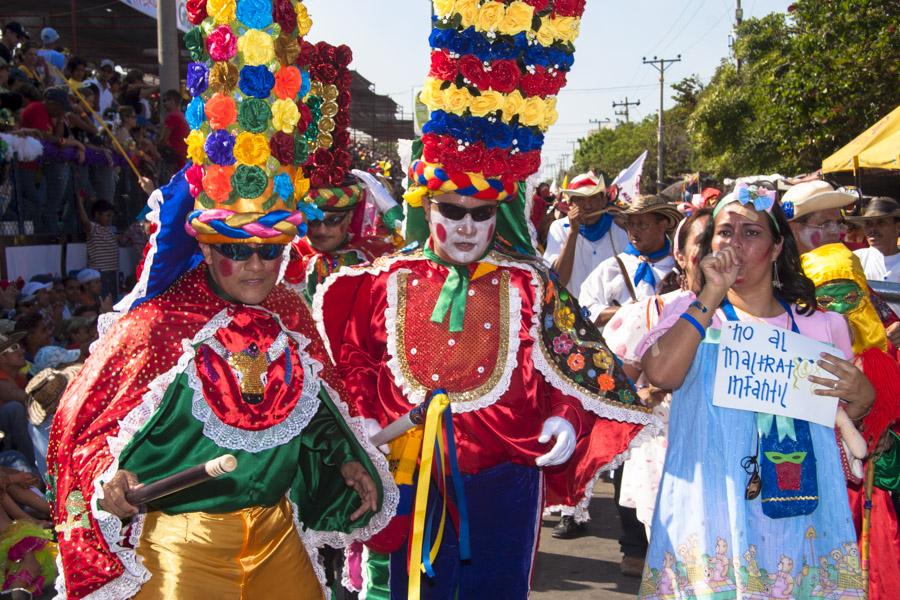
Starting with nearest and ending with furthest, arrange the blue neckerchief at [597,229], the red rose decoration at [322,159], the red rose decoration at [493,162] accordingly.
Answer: the red rose decoration at [493,162], the red rose decoration at [322,159], the blue neckerchief at [597,229]

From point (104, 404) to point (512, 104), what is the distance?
1.94m

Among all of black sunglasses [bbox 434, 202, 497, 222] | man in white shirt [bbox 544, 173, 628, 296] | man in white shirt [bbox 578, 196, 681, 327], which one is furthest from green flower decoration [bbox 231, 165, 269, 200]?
man in white shirt [bbox 544, 173, 628, 296]

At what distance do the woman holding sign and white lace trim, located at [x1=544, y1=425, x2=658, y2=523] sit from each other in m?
0.47

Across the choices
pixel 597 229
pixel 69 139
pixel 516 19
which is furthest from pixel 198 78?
pixel 69 139

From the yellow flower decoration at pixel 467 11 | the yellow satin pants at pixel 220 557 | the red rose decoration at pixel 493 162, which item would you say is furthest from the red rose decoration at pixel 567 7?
the yellow satin pants at pixel 220 557

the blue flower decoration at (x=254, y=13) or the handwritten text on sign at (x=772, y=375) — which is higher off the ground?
the blue flower decoration at (x=254, y=13)

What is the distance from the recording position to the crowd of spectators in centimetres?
1080

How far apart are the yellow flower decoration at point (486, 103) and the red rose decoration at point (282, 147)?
897mm

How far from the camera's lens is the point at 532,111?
4.36 meters

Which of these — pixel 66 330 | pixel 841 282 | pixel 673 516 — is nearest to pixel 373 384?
pixel 673 516

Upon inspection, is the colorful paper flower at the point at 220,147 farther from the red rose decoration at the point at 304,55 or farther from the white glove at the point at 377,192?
the white glove at the point at 377,192

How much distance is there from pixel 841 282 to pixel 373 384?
6.51 ft

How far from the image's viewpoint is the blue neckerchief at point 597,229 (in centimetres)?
846

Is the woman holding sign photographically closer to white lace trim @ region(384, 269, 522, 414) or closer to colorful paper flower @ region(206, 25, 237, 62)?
white lace trim @ region(384, 269, 522, 414)
